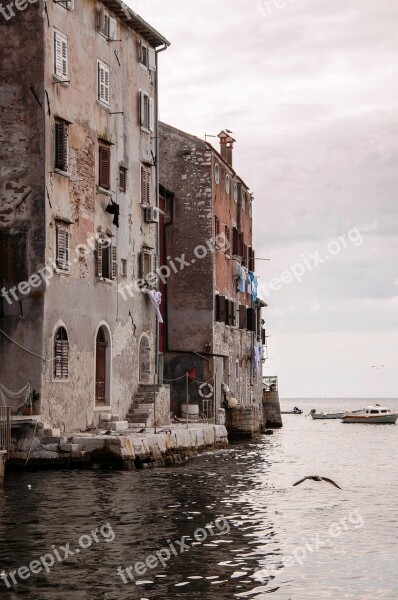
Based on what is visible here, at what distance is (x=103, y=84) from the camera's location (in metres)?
38.0

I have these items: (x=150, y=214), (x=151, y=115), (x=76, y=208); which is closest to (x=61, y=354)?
(x=76, y=208)

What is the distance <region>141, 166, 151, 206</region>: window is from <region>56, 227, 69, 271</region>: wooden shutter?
8036 mm

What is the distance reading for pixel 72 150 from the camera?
35406 millimetres

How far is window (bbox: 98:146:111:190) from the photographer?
124 ft

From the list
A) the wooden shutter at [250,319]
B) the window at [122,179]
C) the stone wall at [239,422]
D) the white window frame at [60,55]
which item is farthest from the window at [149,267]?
the wooden shutter at [250,319]

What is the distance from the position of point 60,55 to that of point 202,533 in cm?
1953

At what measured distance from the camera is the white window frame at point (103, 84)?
124 feet

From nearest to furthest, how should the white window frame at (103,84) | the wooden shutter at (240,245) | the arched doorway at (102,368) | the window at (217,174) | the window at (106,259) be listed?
the window at (106,259) < the arched doorway at (102,368) < the white window frame at (103,84) < the window at (217,174) < the wooden shutter at (240,245)

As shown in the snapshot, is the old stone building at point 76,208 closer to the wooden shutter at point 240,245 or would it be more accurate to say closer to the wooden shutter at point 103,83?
the wooden shutter at point 103,83

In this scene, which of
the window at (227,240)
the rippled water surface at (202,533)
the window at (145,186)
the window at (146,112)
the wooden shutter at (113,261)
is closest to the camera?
the rippled water surface at (202,533)

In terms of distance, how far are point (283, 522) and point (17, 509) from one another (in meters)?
5.54

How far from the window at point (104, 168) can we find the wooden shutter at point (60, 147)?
3.20m

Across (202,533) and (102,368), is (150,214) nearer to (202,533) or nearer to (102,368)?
(102,368)

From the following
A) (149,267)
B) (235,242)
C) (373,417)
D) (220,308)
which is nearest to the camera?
(149,267)
